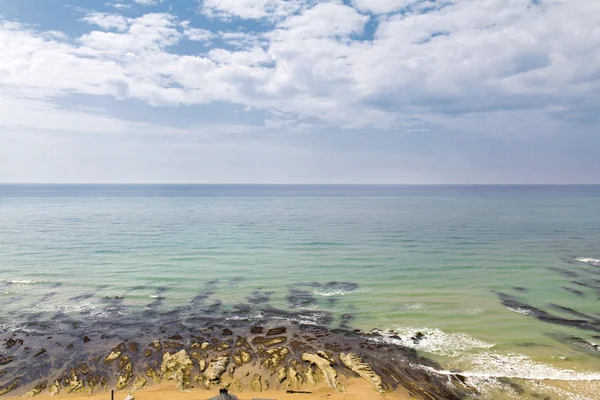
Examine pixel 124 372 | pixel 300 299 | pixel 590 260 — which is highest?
pixel 590 260

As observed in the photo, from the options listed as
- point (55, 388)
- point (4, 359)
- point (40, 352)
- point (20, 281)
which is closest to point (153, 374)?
point (55, 388)

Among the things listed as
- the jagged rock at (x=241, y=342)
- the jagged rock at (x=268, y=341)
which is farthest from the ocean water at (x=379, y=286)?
the jagged rock at (x=241, y=342)

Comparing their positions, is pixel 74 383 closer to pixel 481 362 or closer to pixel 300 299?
pixel 300 299

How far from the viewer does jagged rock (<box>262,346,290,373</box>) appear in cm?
2245

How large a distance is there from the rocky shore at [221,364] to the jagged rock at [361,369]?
0.06 meters

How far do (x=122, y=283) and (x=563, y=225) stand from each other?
297ft

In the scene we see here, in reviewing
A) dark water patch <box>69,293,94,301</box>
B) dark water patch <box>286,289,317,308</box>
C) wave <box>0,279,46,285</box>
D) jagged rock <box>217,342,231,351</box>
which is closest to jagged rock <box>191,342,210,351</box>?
jagged rock <box>217,342,231,351</box>

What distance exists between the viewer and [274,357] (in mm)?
23406

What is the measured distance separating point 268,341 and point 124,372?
8.99 m

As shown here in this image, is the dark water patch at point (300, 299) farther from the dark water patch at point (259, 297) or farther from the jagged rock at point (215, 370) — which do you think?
the jagged rock at point (215, 370)

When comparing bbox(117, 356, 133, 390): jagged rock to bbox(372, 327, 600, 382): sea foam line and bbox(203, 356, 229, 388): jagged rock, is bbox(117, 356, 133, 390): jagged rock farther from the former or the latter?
bbox(372, 327, 600, 382): sea foam line

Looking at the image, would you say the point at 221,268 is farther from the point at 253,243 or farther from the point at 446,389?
the point at 446,389

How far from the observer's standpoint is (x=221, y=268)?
46.8m

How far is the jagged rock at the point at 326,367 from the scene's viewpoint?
20.7 metres
